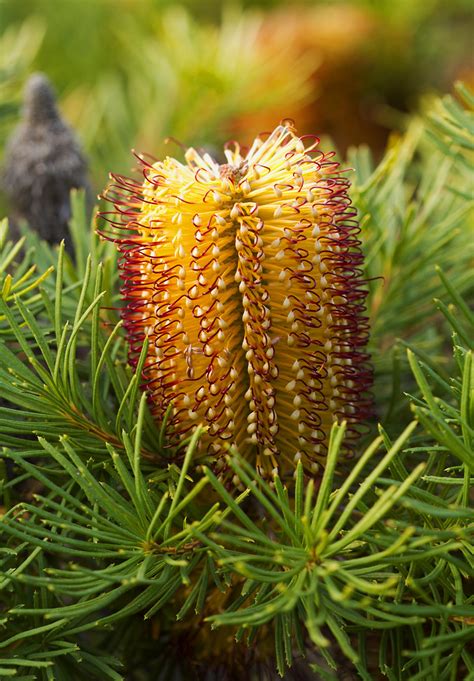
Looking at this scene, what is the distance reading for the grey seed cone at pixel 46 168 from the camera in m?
0.51

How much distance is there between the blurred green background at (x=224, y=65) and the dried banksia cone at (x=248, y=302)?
0.31 metres

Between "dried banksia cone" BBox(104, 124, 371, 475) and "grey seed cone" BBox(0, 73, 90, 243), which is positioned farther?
"grey seed cone" BBox(0, 73, 90, 243)

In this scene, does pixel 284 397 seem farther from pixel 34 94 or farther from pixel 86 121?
pixel 86 121

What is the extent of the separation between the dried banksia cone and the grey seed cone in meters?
0.20

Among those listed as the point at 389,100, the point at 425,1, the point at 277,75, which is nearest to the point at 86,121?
the point at 277,75

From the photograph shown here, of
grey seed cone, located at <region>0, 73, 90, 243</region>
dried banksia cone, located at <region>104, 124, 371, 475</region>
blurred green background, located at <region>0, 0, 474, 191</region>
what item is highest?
blurred green background, located at <region>0, 0, 474, 191</region>

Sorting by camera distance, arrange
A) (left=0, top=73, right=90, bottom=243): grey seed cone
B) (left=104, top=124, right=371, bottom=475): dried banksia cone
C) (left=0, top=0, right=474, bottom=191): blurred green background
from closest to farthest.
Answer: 1. (left=104, top=124, right=371, bottom=475): dried banksia cone
2. (left=0, top=73, right=90, bottom=243): grey seed cone
3. (left=0, top=0, right=474, bottom=191): blurred green background

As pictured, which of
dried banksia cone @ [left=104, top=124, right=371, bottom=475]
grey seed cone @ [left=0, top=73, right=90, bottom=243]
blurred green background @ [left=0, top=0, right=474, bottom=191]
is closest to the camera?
dried banksia cone @ [left=104, top=124, right=371, bottom=475]

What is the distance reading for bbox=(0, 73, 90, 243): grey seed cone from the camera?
0.51m

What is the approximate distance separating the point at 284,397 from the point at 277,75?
57 centimetres

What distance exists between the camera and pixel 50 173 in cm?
51

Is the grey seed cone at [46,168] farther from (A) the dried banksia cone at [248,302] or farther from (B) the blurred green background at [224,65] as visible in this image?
(A) the dried banksia cone at [248,302]

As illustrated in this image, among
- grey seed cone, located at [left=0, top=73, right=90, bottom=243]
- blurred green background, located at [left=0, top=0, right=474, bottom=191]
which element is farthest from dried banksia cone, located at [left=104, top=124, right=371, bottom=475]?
blurred green background, located at [left=0, top=0, right=474, bottom=191]

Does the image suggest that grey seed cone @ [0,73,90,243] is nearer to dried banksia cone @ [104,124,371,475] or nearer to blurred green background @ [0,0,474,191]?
blurred green background @ [0,0,474,191]
